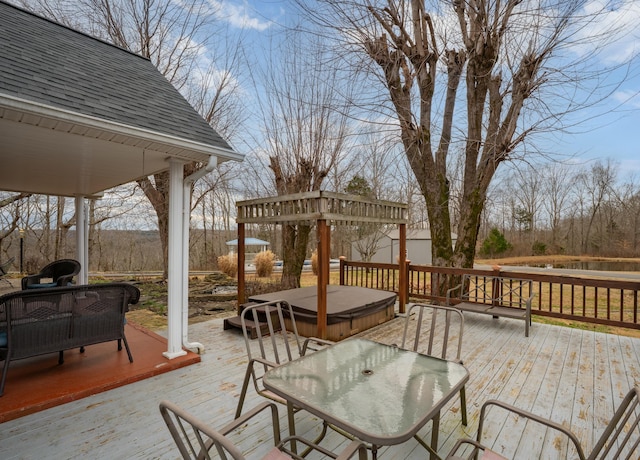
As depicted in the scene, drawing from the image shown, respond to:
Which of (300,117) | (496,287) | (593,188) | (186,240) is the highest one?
(593,188)

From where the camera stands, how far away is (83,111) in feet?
8.85

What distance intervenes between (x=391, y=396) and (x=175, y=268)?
2.77 meters

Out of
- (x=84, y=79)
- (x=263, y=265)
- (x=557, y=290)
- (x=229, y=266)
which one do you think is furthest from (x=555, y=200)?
(x=84, y=79)

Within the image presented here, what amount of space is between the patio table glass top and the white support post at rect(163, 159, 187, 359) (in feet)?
6.81

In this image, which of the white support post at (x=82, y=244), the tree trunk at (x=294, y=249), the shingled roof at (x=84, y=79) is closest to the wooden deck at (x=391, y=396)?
A: the shingled roof at (x=84, y=79)

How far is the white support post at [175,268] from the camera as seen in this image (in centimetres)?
353

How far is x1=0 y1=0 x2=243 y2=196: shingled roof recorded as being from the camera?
8.61 feet

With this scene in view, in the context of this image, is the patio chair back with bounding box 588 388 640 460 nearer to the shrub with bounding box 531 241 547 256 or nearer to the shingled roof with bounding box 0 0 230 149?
the shingled roof with bounding box 0 0 230 149

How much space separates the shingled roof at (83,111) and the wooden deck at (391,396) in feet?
7.88

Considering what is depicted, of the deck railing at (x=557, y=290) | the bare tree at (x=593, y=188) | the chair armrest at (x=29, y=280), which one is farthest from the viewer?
the bare tree at (x=593, y=188)

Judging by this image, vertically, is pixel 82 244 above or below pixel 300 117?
below

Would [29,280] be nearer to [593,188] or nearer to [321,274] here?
[321,274]

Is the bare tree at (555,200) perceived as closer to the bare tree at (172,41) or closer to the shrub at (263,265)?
the shrub at (263,265)

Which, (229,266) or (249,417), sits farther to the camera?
(229,266)
